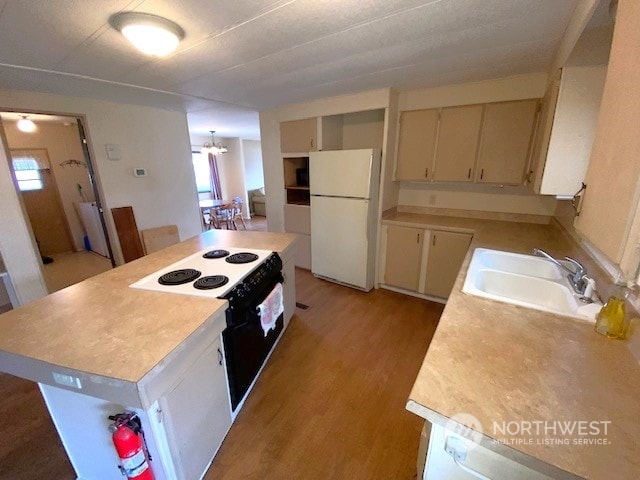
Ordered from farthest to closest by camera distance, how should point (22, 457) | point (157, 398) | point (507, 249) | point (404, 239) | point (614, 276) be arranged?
point (404, 239) → point (507, 249) → point (22, 457) → point (614, 276) → point (157, 398)

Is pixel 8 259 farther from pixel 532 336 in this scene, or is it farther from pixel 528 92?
pixel 528 92

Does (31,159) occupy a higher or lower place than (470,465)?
higher

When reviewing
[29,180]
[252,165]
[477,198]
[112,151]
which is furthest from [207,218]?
[477,198]

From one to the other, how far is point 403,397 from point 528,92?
2.83 metres

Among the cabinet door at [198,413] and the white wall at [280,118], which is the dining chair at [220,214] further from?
the cabinet door at [198,413]

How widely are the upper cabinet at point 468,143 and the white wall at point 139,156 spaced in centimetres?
315

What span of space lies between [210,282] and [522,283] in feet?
5.91

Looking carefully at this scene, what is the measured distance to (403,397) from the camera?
171 centimetres

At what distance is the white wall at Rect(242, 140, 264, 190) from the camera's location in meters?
7.89

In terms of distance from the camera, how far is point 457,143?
8.66ft

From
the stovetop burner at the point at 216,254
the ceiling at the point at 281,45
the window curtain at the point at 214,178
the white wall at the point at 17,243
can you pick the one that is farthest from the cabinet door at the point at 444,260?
the window curtain at the point at 214,178

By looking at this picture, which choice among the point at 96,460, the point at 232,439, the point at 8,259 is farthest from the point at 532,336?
the point at 8,259

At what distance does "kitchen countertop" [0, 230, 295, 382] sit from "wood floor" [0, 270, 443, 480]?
87cm

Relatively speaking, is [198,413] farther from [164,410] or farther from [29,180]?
[29,180]
